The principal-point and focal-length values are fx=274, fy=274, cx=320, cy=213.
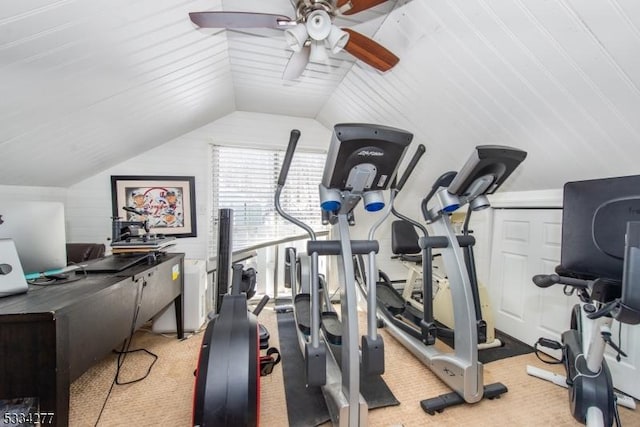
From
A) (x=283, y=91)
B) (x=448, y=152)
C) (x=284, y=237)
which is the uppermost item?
(x=283, y=91)

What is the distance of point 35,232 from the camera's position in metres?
1.32

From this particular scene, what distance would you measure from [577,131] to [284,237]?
9.50 ft

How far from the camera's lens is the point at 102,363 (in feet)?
6.92

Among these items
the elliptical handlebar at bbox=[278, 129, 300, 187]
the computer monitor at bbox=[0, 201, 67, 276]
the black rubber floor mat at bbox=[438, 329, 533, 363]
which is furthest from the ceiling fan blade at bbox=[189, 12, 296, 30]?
the black rubber floor mat at bbox=[438, 329, 533, 363]

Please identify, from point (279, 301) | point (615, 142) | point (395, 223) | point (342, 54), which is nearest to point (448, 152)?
point (395, 223)

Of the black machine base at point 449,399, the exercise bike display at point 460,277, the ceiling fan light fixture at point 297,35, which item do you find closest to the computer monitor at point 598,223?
the exercise bike display at point 460,277

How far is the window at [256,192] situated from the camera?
3.41 metres

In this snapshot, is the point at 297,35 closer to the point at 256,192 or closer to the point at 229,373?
the point at 229,373

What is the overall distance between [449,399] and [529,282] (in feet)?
4.56

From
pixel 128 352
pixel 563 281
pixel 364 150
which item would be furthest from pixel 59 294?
pixel 563 281

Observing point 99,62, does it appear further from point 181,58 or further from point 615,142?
point 615,142

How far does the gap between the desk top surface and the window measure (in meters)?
1.78

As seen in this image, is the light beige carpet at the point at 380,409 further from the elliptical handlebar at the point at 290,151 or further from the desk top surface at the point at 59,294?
the elliptical handlebar at the point at 290,151

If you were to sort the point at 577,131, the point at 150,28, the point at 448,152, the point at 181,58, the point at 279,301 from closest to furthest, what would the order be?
the point at 150,28 → the point at 577,131 → the point at 181,58 → the point at 448,152 → the point at 279,301
